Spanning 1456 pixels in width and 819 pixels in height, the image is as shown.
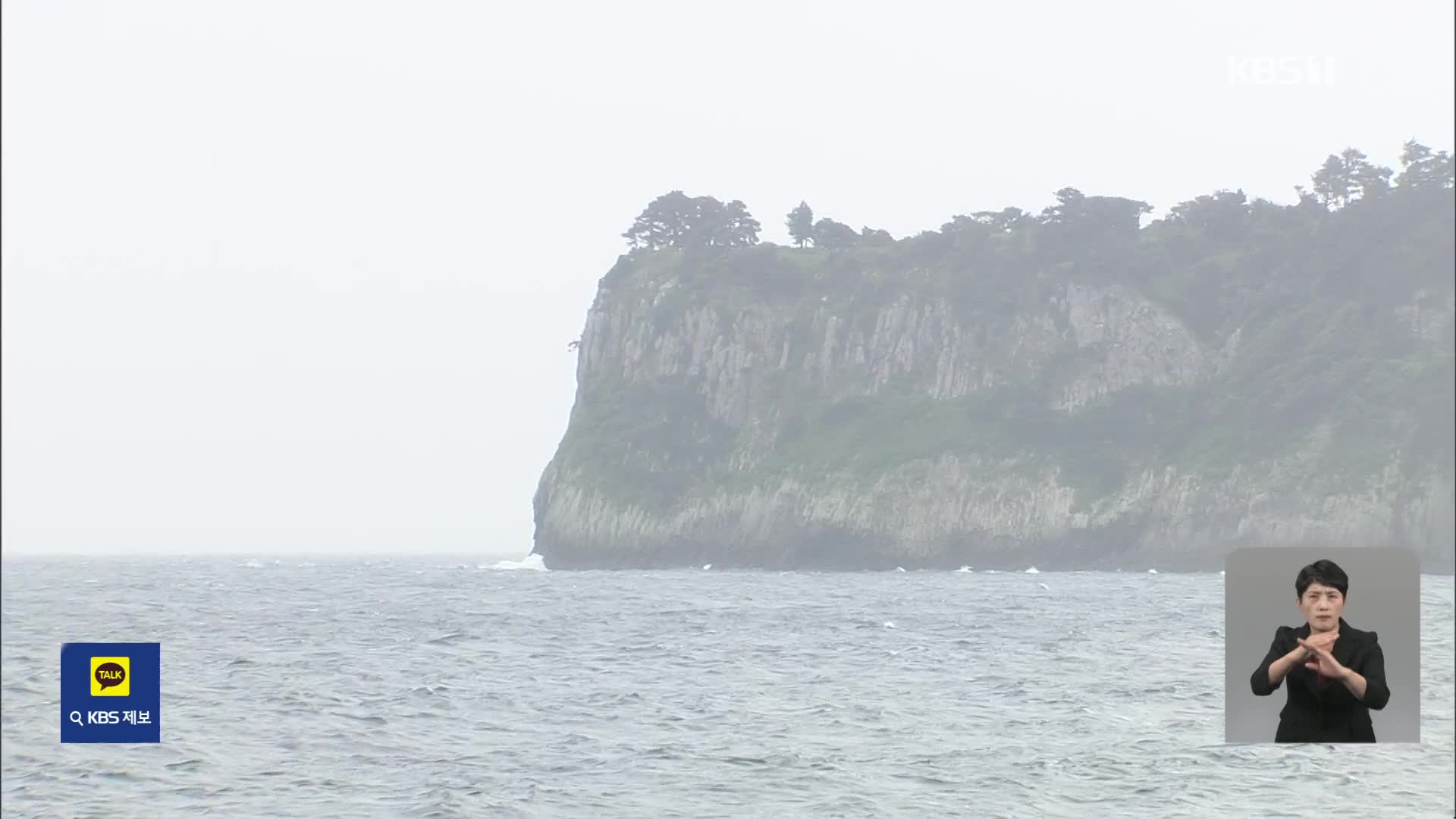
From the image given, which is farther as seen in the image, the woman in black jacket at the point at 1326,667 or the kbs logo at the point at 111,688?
the kbs logo at the point at 111,688

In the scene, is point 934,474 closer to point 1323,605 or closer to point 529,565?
point 529,565

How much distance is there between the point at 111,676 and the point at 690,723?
12755mm

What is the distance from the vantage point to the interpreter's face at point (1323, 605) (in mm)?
9750

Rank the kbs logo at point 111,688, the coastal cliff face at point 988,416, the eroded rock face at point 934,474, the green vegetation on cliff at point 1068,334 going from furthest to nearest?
1. the green vegetation on cliff at point 1068,334
2. the coastal cliff face at point 988,416
3. the eroded rock face at point 934,474
4. the kbs logo at point 111,688

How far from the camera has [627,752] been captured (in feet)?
92.2

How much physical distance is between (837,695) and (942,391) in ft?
427

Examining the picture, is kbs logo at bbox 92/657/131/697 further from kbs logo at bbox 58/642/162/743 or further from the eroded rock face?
the eroded rock face

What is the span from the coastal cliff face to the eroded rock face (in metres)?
0.24

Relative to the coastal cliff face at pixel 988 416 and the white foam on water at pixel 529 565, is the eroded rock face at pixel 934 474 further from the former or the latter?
the white foam on water at pixel 529 565

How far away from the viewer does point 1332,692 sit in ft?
32.6

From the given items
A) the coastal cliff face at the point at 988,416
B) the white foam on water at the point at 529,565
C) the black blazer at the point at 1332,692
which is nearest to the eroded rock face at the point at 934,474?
the coastal cliff face at the point at 988,416

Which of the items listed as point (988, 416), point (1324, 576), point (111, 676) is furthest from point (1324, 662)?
point (988, 416)

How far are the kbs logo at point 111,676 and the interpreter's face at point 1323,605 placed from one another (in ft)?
53.2

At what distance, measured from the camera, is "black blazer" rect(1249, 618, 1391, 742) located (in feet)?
32.3
